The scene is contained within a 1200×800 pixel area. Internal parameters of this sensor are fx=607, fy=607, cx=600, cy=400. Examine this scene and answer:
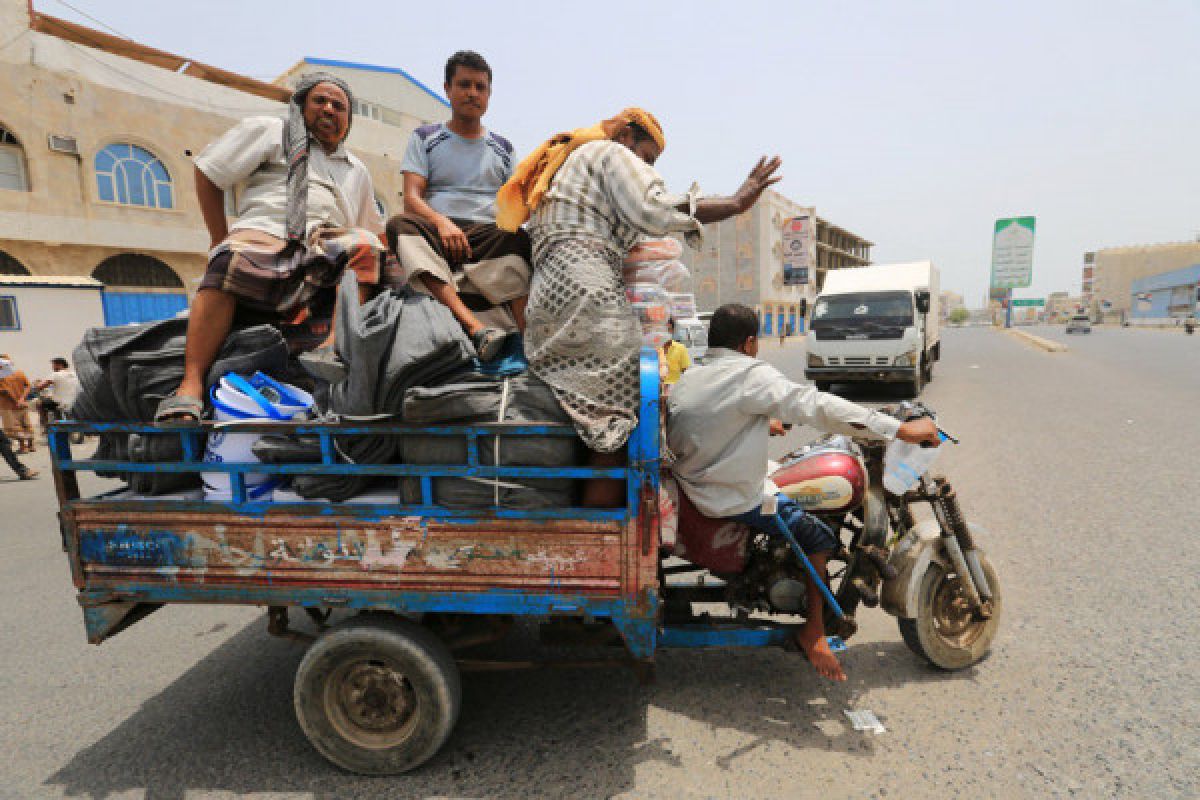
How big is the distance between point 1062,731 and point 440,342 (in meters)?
2.79

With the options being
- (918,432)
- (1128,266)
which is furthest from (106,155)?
(1128,266)

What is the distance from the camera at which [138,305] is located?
16.8 meters

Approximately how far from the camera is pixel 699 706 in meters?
2.61

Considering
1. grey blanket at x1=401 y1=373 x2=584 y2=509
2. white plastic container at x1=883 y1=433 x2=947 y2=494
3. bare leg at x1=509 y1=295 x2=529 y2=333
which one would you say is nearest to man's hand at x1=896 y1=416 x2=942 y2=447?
white plastic container at x1=883 y1=433 x2=947 y2=494

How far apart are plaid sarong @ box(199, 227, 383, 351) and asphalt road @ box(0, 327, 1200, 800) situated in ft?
5.55

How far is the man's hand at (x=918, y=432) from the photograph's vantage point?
2299 mm

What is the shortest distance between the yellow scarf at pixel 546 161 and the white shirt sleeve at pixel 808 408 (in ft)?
3.49

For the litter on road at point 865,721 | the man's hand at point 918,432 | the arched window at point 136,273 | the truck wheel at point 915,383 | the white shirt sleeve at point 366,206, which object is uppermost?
the arched window at point 136,273

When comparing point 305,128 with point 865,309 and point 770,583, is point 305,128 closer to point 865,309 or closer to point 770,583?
point 770,583

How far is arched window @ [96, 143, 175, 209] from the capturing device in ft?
52.9

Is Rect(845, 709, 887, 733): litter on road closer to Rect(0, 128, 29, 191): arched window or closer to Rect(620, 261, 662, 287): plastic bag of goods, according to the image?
Rect(620, 261, 662, 287): plastic bag of goods

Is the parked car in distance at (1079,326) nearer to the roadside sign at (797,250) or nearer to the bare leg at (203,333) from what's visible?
the roadside sign at (797,250)

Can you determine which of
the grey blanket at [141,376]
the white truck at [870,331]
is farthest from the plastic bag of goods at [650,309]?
the white truck at [870,331]

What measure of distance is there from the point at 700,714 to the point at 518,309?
1954mm
